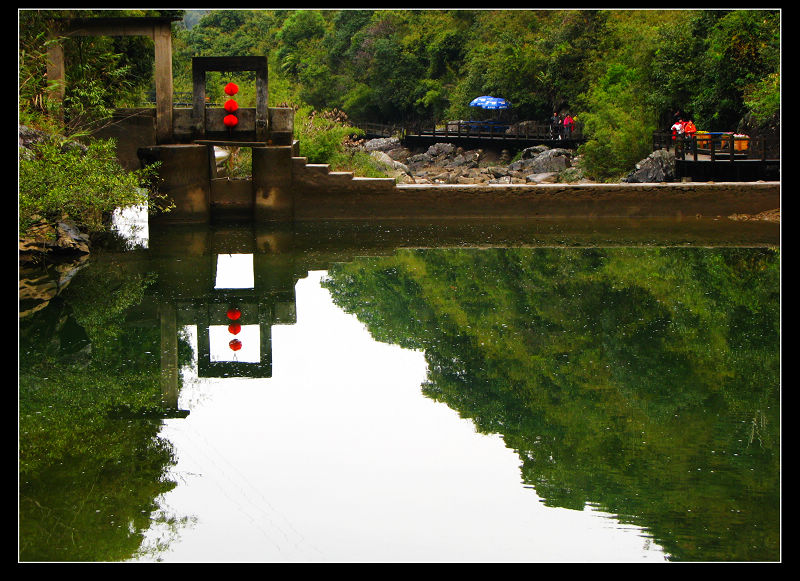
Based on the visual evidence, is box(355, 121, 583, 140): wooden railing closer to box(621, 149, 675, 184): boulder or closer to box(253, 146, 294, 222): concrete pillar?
box(621, 149, 675, 184): boulder

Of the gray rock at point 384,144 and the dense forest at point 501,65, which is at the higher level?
the dense forest at point 501,65

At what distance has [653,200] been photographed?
17.6 meters

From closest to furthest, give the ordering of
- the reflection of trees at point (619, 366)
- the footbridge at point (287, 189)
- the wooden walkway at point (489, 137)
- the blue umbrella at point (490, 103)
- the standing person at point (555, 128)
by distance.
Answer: the reflection of trees at point (619, 366)
the footbridge at point (287, 189)
the wooden walkway at point (489, 137)
the standing person at point (555, 128)
the blue umbrella at point (490, 103)

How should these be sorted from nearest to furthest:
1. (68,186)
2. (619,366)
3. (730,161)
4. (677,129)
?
1. (619,366)
2. (68,186)
3. (730,161)
4. (677,129)

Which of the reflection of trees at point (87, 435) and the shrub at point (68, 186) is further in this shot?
the shrub at point (68, 186)

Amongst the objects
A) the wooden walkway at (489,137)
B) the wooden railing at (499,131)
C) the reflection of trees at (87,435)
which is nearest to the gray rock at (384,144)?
the wooden walkway at (489,137)

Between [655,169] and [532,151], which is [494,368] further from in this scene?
[532,151]

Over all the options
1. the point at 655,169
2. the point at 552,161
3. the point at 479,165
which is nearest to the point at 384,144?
the point at 479,165

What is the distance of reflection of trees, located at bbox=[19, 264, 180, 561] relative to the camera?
19.1ft

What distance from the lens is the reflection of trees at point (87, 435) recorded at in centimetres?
581

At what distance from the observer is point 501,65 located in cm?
4738

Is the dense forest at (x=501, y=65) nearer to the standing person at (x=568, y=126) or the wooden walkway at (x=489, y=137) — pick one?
the standing person at (x=568, y=126)

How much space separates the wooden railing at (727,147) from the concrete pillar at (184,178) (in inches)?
429

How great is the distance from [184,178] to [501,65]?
3215 centimetres
